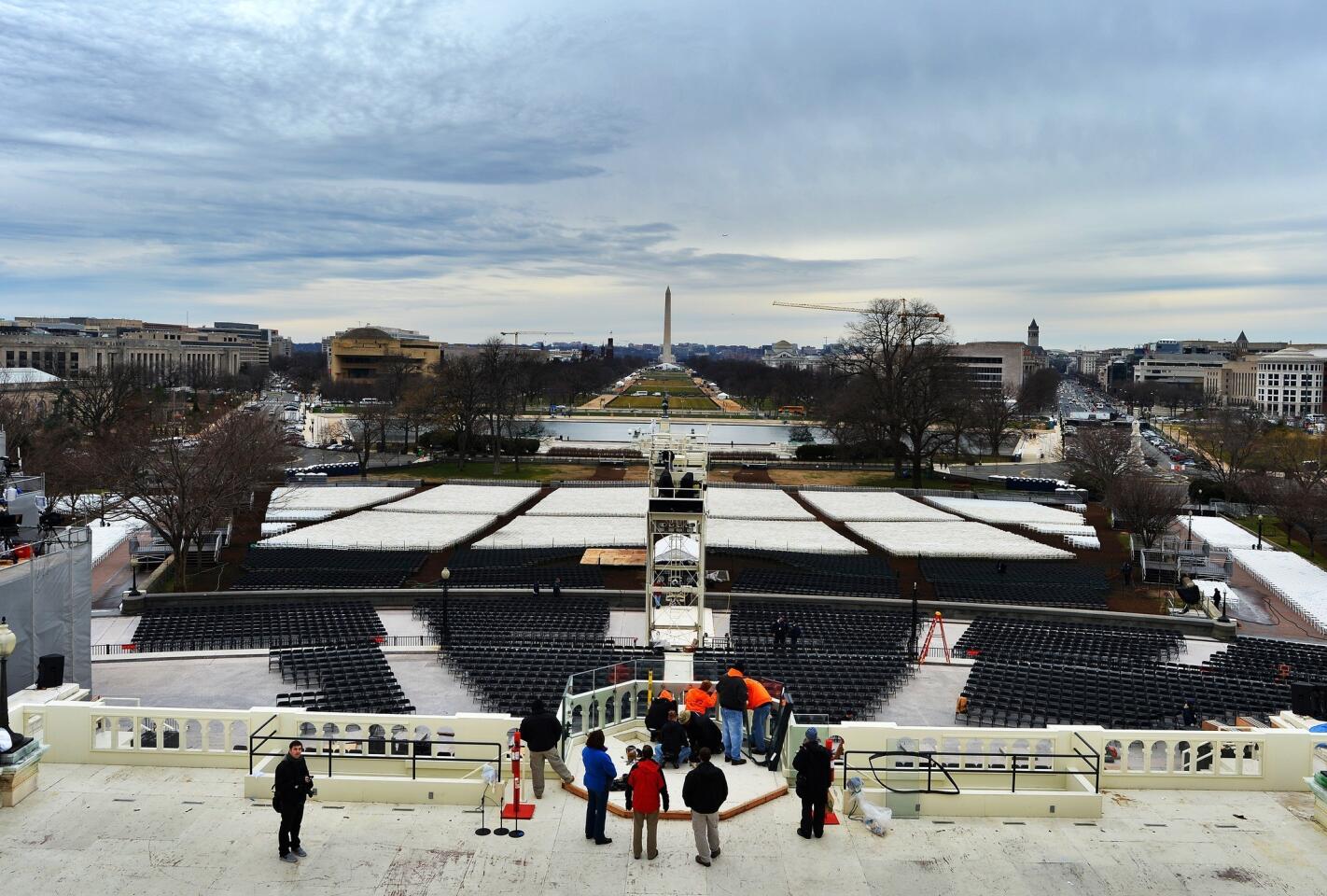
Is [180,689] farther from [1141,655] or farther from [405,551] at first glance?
[1141,655]

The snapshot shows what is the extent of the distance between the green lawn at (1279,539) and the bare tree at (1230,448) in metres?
3.14

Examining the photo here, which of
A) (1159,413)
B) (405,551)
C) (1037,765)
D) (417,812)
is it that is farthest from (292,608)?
(1159,413)

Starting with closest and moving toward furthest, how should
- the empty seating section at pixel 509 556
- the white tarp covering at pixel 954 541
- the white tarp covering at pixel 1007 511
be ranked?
the empty seating section at pixel 509 556 → the white tarp covering at pixel 954 541 → the white tarp covering at pixel 1007 511

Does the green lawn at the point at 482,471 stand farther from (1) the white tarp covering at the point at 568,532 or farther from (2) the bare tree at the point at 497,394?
(1) the white tarp covering at the point at 568,532

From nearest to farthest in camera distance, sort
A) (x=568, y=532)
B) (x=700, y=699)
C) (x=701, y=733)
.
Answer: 1. (x=701, y=733)
2. (x=700, y=699)
3. (x=568, y=532)

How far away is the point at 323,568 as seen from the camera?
39719mm

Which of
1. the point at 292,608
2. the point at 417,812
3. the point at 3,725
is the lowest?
the point at 292,608

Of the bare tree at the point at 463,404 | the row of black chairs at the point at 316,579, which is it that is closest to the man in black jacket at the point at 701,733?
the row of black chairs at the point at 316,579

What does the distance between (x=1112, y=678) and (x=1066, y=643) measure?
5993 millimetres

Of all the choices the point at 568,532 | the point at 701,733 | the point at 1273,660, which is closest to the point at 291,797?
the point at 701,733

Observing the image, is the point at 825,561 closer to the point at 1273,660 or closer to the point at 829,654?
the point at 829,654

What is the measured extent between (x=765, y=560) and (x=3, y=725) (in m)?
33.9

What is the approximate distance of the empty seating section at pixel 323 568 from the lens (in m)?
37.6

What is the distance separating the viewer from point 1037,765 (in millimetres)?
13375
